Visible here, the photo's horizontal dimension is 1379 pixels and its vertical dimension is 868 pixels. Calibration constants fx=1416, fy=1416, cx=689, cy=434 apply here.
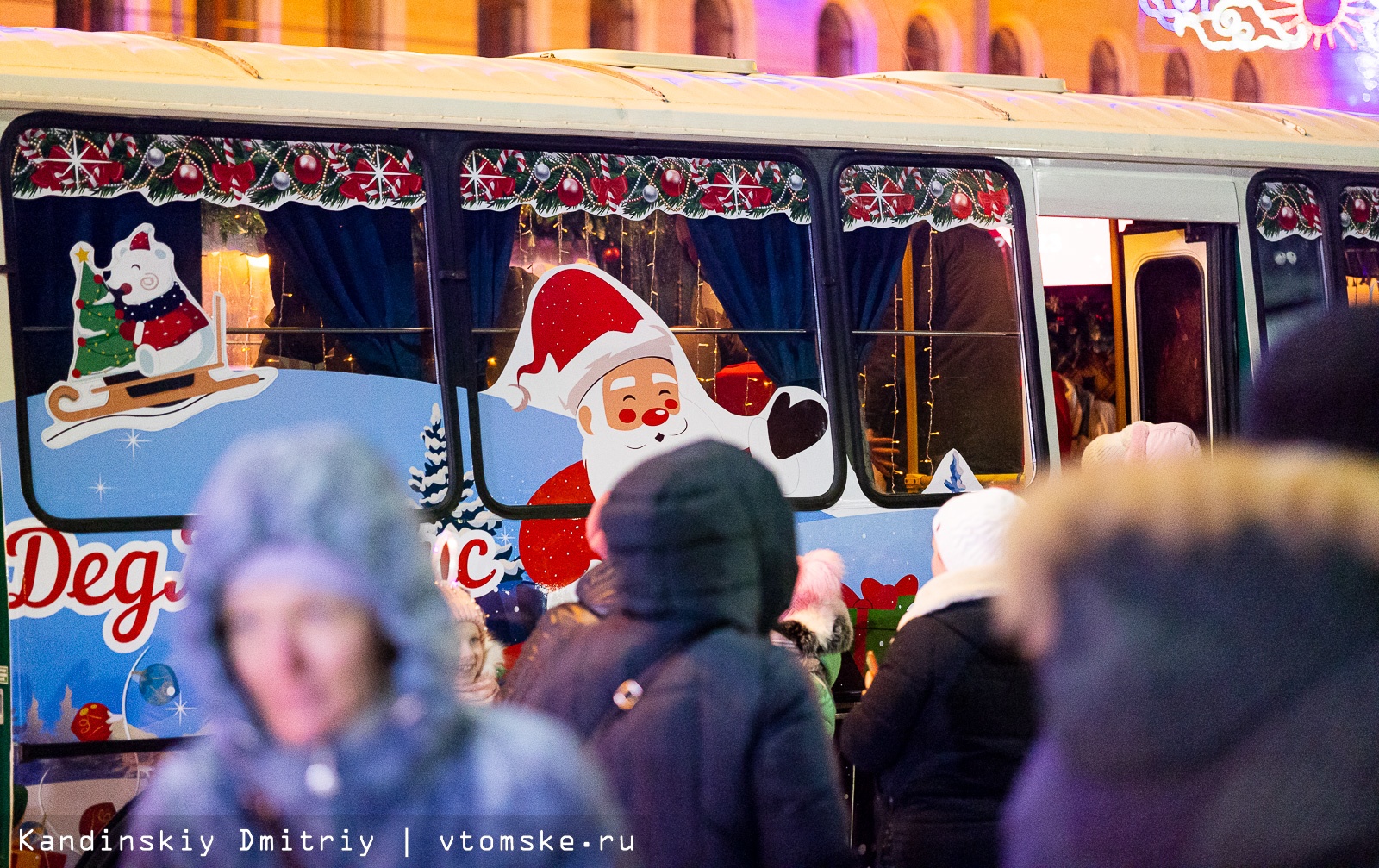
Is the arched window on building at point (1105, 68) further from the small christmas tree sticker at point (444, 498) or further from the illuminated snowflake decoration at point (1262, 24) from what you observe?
the small christmas tree sticker at point (444, 498)

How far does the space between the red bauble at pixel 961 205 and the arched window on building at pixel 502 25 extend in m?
12.5

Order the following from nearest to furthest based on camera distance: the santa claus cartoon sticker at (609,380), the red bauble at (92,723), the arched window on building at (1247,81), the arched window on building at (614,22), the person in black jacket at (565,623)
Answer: the person in black jacket at (565,623), the red bauble at (92,723), the santa claus cartoon sticker at (609,380), the arched window on building at (614,22), the arched window on building at (1247,81)

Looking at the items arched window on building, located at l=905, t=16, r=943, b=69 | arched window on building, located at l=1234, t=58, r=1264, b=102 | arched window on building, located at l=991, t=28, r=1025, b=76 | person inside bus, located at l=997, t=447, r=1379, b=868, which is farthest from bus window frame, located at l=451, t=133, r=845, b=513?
arched window on building, located at l=1234, t=58, r=1264, b=102

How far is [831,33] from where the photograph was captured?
19281mm

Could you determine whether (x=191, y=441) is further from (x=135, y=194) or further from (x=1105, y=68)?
(x=1105, y=68)

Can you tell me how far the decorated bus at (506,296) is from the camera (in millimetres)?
4297

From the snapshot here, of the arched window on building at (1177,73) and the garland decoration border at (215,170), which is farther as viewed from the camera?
the arched window on building at (1177,73)

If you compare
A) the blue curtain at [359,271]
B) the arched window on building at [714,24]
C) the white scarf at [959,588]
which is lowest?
the white scarf at [959,588]

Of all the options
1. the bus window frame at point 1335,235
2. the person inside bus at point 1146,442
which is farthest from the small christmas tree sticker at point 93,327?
the bus window frame at point 1335,235

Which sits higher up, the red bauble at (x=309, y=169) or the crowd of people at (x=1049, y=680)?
the red bauble at (x=309, y=169)

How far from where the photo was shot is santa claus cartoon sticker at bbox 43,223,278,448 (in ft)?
14.2

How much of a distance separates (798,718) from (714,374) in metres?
2.78

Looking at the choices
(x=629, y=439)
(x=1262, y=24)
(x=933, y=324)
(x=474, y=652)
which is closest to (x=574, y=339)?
(x=629, y=439)

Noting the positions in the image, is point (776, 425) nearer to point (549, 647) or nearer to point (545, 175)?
point (545, 175)
